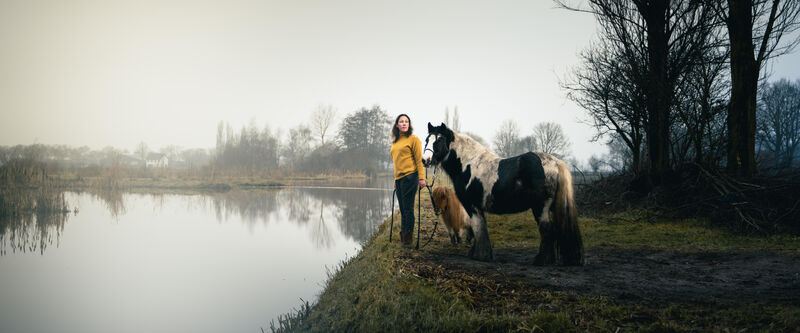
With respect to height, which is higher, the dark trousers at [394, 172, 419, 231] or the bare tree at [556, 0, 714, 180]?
the bare tree at [556, 0, 714, 180]

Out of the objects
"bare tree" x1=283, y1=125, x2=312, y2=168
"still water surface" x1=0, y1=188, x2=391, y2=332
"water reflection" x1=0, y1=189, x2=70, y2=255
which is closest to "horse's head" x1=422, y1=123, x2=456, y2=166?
"still water surface" x1=0, y1=188, x2=391, y2=332

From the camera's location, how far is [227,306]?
6801 mm

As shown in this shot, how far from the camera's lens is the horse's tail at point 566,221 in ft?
14.8

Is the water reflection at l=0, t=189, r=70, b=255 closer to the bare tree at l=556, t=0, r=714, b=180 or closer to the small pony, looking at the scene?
the small pony

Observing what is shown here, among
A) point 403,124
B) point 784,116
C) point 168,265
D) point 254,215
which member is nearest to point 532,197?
point 403,124

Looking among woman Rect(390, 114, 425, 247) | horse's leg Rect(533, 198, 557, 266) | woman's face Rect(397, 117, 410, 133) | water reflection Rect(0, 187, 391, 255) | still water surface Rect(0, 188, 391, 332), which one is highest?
woman's face Rect(397, 117, 410, 133)

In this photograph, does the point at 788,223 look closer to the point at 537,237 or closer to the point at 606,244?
the point at 606,244

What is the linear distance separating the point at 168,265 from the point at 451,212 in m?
8.17

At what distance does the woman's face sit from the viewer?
226 inches

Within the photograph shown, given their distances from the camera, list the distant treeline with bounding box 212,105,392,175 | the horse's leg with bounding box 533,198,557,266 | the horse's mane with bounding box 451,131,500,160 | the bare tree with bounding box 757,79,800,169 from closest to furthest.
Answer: the horse's leg with bounding box 533,198,557,266 < the horse's mane with bounding box 451,131,500,160 < the bare tree with bounding box 757,79,800,169 < the distant treeline with bounding box 212,105,392,175

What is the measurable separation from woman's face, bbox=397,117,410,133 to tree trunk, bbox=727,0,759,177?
7664mm

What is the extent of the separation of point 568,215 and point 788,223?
5392mm

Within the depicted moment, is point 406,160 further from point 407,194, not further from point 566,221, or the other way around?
point 566,221

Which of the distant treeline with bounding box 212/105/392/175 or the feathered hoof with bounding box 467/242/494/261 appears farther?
the distant treeline with bounding box 212/105/392/175
